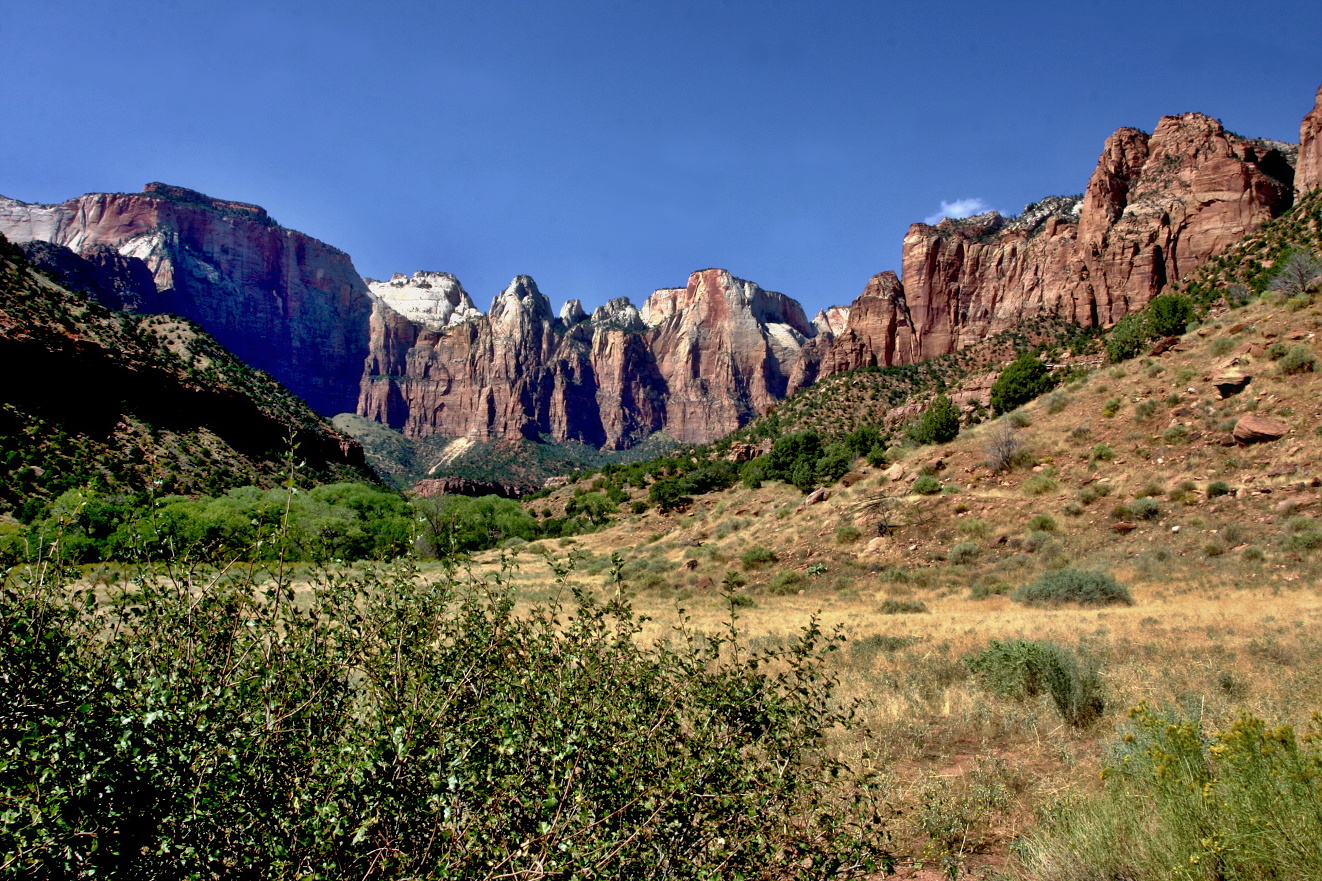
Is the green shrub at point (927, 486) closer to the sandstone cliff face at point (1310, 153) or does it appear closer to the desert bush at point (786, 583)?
the desert bush at point (786, 583)

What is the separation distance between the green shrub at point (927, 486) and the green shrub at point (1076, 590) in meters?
9.57

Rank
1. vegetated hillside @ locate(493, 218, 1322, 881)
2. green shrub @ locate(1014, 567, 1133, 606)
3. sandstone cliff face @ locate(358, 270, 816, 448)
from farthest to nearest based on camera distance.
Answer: sandstone cliff face @ locate(358, 270, 816, 448)
green shrub @ locate(1014, 567, 1133, 606)
vegetated hillside @ locate(493, 218, 1322, 881)

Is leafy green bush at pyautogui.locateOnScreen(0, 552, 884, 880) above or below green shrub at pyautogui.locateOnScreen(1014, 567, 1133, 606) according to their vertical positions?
above

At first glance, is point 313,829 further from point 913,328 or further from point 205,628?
point 913,328

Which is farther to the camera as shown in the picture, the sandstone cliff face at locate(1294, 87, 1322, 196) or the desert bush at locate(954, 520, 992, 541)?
the sandstone cliff face at locate(1294, 87, 1322, 196)

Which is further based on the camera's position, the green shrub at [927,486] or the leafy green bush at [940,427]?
the leafy green bush at [940,427]

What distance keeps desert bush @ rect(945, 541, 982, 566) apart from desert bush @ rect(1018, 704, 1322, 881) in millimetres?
17062

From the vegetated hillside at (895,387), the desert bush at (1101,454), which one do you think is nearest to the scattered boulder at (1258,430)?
the desert bush at (1101,454)

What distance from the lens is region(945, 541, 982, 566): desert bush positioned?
2053cm

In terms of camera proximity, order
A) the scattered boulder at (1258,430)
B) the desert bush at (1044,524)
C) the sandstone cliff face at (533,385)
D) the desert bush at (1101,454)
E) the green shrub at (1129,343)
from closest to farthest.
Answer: the scattered boulder at (1258,430), the desert bush at (1044,524), the desert bush at (1101,454), the green shrub at (1129,343), the sandstone cliff face at (533,385)

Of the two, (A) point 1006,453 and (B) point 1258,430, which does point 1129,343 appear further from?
(B) point 1258,430

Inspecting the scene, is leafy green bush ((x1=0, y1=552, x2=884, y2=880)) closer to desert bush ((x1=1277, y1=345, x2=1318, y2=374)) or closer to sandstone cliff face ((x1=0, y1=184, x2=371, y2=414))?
desert bush ((x1=1277, y1=345, x2=1318, y2=374))

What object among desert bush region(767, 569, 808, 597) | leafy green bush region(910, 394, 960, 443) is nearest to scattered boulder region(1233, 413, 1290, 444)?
leafy green bush region(910, 394, 960, 443)

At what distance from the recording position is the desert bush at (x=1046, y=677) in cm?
742
